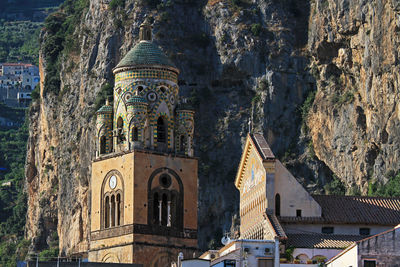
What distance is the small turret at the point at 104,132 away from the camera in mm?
86000

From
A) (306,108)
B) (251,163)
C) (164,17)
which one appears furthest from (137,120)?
(164,17)

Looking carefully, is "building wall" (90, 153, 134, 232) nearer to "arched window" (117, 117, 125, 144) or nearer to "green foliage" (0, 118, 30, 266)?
"arched window" (117, 117, 125, 144)

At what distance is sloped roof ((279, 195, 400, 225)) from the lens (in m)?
77.1

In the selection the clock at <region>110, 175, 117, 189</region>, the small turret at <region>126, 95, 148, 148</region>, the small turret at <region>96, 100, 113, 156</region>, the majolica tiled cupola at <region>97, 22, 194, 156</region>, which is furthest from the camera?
the small turret at <region>96, 100, 113, 156</region>

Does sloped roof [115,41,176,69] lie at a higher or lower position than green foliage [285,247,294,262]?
higher

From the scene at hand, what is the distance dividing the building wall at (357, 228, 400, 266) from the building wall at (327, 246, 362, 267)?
0.91ft

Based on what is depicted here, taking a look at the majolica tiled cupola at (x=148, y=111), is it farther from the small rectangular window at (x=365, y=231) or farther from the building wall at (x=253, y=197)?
the small rectangular window at (x=365, y=231)

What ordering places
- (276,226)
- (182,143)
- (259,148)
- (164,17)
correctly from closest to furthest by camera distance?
(276,226), (259,148), (182,143), (164,17)

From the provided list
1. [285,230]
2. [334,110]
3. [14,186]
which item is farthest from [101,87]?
[285,230]

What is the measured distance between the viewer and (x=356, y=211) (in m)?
78.1

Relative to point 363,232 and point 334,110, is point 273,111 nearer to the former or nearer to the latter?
point 334,110

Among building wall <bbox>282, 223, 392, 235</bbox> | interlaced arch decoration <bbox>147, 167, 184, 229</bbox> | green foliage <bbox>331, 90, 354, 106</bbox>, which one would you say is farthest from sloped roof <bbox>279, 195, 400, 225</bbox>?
green foliage <bbox>331, 90, 354, 106</bbox>

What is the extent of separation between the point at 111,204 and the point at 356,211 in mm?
14339

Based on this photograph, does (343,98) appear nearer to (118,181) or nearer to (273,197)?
(118,181)
